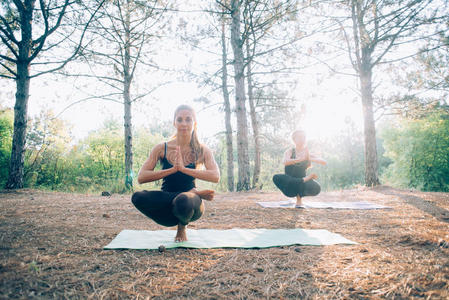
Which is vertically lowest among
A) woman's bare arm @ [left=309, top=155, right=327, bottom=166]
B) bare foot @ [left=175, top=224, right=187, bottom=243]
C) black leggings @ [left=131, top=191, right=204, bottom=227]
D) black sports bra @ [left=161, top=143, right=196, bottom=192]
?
bare foot @ [left=175, top=224, right=187, bottom=243]

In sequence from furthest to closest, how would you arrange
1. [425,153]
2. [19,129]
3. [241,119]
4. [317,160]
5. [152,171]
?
[425,153]
[241,119]
[19,129]
[317,160]
[152,171]

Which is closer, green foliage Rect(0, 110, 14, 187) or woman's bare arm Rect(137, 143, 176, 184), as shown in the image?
woman's bare arm Rect(137, 143, 176, 184)

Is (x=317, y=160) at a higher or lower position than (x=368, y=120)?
lower

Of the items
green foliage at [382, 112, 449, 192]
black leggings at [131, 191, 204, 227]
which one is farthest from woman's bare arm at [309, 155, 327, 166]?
green foliage at [382, 112, 449, 192]

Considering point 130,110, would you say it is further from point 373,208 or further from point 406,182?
point 406,182

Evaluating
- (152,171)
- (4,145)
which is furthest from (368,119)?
(4,145)

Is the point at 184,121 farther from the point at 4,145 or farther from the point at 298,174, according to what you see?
the point at 4,145

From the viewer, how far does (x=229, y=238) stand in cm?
241

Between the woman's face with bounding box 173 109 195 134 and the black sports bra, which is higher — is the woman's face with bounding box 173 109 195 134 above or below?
above

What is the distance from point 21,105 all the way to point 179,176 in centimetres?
551

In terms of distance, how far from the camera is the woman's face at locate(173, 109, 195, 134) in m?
2.26

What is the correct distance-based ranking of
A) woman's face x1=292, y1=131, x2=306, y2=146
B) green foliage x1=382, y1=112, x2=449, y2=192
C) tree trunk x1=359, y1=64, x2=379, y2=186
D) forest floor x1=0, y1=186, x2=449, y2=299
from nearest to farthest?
forest floor x1=0, y1=186, x2=449, y2=299, woman's face x1=292, y1=131, x2=306, y2=146, tree trunk x1=359, y1=64, x2=379, y2=186, green foliage x1=382, y1=112, x2=449, y2=192

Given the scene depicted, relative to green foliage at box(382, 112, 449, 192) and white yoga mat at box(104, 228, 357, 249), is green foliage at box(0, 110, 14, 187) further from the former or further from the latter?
green foliage at box(382, 112, 449, 192)

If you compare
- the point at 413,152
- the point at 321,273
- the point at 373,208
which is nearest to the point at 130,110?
the point at 373,208
